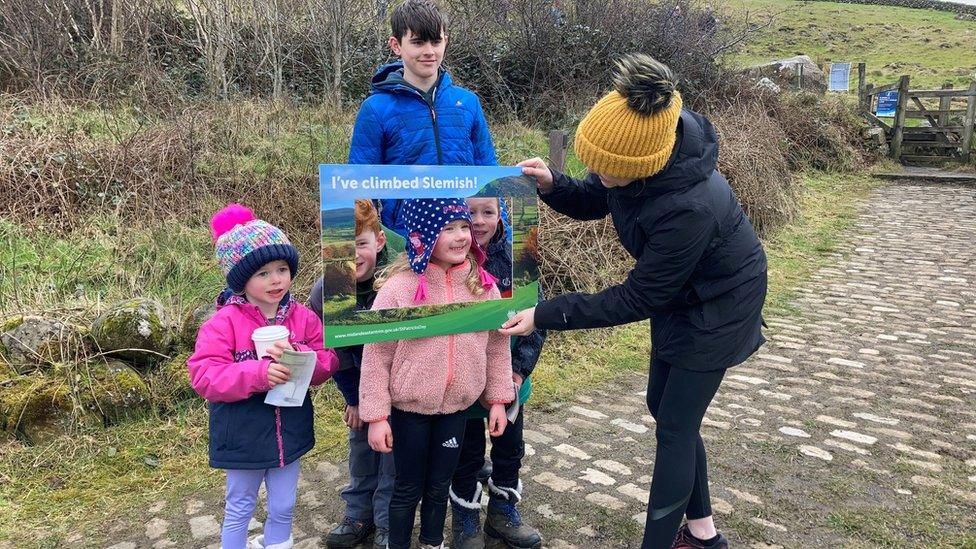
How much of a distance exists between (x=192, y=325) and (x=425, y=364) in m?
2.56

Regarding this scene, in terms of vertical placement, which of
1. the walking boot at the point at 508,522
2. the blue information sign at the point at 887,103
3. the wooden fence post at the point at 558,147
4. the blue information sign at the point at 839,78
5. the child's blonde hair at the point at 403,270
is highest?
the blue information sign at the point at 839,78

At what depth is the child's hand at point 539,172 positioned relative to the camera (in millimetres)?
2846

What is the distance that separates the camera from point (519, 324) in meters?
2.74

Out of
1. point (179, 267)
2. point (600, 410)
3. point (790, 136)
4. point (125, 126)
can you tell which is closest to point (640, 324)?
point (600, 410)

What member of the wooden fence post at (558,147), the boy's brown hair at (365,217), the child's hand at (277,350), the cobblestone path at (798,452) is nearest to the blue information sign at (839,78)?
the cobblestone path at (798,452)

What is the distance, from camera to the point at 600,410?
4945 millimetres

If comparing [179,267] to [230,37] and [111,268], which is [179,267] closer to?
[111,268]

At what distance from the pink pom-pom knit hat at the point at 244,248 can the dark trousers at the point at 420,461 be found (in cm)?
76

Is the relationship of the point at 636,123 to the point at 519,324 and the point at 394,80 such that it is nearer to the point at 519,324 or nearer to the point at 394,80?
the point at 519,324

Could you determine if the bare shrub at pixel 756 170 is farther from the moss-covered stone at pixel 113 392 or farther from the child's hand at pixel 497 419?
the moss-covered stone at pixel 113 392

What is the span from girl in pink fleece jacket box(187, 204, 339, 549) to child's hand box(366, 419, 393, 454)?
311mm

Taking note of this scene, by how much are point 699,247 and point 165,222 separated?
5165 millimetres

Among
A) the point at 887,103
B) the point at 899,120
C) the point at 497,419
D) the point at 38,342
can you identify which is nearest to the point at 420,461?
the point at 497,419

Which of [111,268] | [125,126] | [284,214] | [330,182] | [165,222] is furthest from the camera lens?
[125,126]
